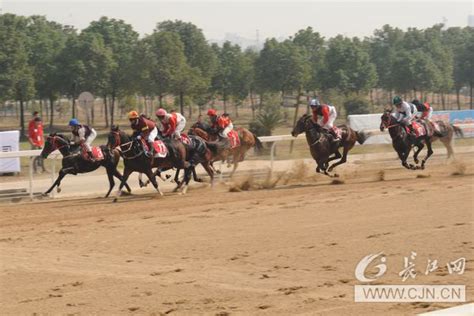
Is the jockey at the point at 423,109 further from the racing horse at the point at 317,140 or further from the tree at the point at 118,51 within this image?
the tree at the point at 118,51

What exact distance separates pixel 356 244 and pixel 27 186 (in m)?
10.0

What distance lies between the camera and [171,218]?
532 inches

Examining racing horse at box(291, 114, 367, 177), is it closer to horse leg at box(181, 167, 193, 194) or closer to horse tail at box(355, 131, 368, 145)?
horse tail at box(355, 131, 368, 145)

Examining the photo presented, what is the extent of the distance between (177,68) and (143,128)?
2636cm

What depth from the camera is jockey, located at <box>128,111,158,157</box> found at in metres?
16.9

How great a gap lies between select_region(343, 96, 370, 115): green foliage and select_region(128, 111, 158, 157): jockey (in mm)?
29819

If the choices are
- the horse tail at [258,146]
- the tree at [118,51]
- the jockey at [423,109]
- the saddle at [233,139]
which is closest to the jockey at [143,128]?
the saddle at [233,139]

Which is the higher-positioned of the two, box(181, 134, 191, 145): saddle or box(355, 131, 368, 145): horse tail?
box(181, 134, 191, 145): saddle

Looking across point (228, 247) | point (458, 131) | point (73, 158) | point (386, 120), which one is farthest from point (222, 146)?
point (228, 247)

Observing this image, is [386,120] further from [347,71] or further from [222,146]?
[347,71]

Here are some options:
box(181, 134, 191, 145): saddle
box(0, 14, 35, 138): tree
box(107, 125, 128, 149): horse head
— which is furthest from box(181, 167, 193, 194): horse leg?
box(0, 14, 35, 138): tree

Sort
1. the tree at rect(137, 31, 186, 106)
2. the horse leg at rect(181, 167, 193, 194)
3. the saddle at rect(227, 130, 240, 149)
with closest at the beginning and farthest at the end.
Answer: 1. the horse leg at rect(181, 167, 193, 194)
2. the saddle at rect(227, 130, 240, 149)
3. the tree at rect(137, 31, 186, 106)

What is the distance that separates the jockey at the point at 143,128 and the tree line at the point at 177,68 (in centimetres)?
2508

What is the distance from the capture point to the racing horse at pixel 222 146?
19562mm
